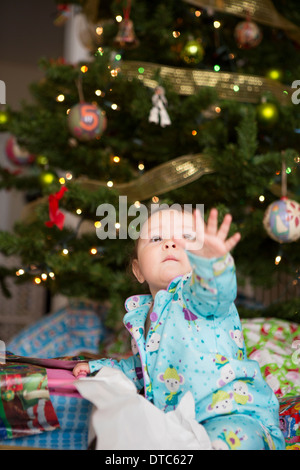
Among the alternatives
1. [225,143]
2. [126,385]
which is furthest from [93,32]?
[126,385]

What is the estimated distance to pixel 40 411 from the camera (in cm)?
93

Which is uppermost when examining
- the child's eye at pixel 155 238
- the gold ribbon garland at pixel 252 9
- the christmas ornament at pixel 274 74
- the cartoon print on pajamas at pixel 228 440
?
the gold ribbon garland at pixel 252 9

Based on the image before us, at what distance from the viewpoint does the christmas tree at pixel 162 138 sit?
1.61 m

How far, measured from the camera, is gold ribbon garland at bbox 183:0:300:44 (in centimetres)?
181

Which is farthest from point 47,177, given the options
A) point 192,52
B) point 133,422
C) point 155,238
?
point 133,422

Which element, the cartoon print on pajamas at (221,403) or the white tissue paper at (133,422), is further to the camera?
the cartoon print on pajamas at (221,403)

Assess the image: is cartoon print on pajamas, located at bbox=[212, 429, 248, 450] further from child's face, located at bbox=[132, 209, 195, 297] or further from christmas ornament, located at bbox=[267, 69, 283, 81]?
christmas ornament, located at bbox=[267, 69, 283, 81]

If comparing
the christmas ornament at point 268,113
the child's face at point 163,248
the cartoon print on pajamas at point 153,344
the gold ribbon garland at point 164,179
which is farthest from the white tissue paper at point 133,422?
the christmas ornament at point 268,113

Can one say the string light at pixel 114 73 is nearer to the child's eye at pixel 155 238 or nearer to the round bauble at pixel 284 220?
the round bauble at pixel 284 220

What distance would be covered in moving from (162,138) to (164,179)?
215mm

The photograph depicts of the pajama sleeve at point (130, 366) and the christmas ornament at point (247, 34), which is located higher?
the christmas ornament at point (247, 34)

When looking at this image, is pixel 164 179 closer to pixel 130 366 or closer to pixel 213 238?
pixel 130 366

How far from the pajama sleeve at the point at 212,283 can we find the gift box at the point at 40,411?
257 mm
